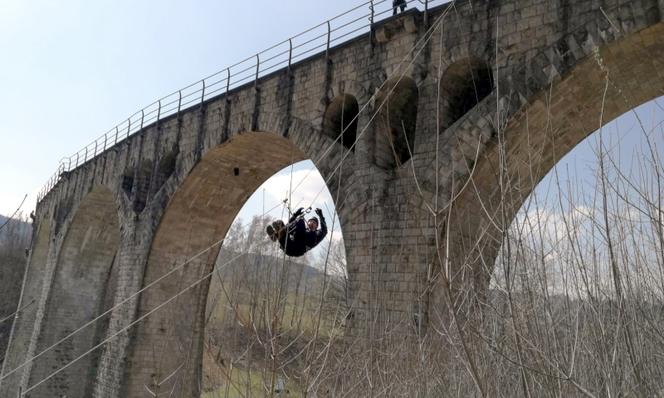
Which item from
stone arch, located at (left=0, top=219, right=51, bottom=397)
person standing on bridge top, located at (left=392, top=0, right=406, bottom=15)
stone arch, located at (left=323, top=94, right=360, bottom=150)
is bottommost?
stone arch, located at (left=0, top=219, right=51, bottom=397)

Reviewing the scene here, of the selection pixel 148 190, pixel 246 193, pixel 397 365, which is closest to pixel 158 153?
pixel 148 190

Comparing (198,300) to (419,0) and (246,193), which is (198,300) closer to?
(246,193)

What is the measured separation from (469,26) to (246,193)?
8.87 meters

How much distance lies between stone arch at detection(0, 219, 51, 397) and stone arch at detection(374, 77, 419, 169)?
2035 centimetres

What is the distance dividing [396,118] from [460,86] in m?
1.29

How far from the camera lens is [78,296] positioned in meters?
21.8

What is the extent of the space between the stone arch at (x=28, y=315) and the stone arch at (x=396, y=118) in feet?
66.7

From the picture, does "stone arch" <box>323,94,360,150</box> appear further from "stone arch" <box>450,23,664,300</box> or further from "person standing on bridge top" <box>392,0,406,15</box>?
"stone arch" <box>450,23,664,300</box>

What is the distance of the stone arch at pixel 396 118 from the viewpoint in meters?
8.92

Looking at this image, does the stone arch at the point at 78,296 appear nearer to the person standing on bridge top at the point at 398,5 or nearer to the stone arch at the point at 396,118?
the stone arch at the point at 396,118

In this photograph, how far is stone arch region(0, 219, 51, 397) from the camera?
2431 centimetres

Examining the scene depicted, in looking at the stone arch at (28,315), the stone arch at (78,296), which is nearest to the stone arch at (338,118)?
the stone arch at (78,296)

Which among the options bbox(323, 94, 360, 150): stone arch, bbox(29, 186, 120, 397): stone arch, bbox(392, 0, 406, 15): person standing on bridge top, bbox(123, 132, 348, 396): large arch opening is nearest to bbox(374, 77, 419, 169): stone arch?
bbox(323, 94, 360, 150): stone arch

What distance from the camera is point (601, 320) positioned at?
2723 mm
